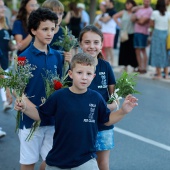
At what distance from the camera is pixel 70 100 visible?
4160 millimetres

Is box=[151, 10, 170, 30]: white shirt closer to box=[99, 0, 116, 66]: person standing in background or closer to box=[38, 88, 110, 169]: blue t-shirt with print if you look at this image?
box=[99, 0, 116, 66]: person standing in background

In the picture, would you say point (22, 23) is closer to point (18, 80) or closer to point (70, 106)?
point (18, 80)

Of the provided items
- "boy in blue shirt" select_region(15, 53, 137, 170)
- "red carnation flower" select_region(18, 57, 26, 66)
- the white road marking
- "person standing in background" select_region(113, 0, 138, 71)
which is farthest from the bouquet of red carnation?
"person standing in background" select_region(113, 0, 138, 71)

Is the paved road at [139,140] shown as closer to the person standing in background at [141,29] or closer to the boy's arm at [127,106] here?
the boy's arm at [127,106]

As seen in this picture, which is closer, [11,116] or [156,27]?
[11,116]

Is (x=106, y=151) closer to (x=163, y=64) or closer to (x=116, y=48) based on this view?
(x=163, y=64)

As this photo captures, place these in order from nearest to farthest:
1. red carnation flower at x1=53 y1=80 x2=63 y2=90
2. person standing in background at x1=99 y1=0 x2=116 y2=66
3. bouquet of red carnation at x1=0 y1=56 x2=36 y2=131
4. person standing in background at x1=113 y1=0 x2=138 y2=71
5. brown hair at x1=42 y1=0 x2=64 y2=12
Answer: bouquet of red carnation at x1=0 y1=56 x2=36 y2=131, red carnation flower at x1=53 y1=80 x2=63 y2=90, brown hair at x1=42 y1=0 x2=64 y2=12, person standing in background at x1=113 y1=0 x2=138 y2=71, person standing in background at x1=99 y1=0 x2=116 y2=66

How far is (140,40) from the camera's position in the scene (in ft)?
43.5

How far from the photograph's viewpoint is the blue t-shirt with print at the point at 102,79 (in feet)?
15.9

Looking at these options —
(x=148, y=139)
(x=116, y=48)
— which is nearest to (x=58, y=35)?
(x=148, y=139)

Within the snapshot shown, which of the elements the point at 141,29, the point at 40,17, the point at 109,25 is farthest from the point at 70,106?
the point at 109,25

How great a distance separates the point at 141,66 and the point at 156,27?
149cm

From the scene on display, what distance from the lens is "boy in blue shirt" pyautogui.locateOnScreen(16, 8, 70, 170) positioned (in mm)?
4766

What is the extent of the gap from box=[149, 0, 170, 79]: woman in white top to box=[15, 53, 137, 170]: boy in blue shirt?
8.41 metres
